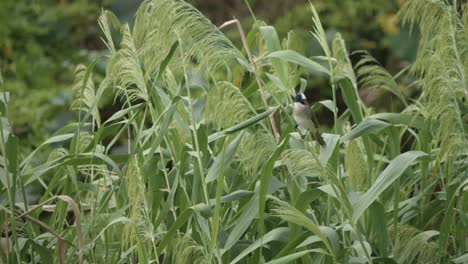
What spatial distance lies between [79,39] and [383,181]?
5.03 m

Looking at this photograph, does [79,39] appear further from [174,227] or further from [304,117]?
[174,227]

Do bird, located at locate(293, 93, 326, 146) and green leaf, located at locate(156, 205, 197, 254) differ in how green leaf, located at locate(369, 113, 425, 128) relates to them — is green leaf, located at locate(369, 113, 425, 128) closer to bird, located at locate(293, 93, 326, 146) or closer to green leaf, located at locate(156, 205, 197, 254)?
bird, located at locate(293, 93, 326, 146)

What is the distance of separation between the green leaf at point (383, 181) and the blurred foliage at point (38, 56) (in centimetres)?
301

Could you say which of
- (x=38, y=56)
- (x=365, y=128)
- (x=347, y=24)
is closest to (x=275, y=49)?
(x=365, y=128)

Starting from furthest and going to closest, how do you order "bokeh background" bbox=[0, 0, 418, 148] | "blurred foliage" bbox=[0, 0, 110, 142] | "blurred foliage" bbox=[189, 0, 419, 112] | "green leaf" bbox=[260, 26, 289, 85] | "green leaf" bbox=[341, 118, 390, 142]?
1. "blurred foliage" bbox=[189, 0, 419, 112]
2. "bokeh background" bbox=[0, 0, 418, 148]
3. "blurred foliage" bbox=[0, 0, 110, 142]
4. "green leaf" bbox=[260, 26, 289, 85]
5. "green leaf" bbox=[341, 118, 390, 142]

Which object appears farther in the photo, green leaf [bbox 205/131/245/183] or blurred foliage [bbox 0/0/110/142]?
blurred foliage [bbox 0/0/110/142]

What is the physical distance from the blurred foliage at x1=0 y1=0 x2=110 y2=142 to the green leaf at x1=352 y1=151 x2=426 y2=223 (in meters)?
3.01

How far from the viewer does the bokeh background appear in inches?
215

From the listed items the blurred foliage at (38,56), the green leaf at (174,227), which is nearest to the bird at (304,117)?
the green leaf at (174,227)

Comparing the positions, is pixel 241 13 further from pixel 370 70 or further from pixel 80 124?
pixel 80 124

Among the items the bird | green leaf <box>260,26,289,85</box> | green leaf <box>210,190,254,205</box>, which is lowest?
green leaf <box>210,190,254,205</box>

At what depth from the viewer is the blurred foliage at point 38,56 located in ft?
17.5

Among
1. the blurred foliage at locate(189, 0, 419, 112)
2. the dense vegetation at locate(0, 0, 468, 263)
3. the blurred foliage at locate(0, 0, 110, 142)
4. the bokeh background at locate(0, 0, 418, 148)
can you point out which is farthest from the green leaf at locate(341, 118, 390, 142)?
the blurred foliage at locate(189, 0, 419, 112)

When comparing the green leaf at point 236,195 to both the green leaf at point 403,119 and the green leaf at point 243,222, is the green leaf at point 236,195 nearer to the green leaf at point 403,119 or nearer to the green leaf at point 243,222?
the green leaf at point 243,222
